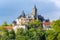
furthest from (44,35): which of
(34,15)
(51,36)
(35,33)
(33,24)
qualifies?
(34,15)

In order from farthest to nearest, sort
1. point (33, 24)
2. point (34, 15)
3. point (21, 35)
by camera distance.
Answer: point (34, 15), point (33, 24), point (21, 35)

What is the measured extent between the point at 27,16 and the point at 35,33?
2152 inches

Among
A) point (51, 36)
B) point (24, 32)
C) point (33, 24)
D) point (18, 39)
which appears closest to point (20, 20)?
point (33, 24)

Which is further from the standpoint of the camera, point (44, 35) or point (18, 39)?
point (44, 35)

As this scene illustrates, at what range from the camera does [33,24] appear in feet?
424

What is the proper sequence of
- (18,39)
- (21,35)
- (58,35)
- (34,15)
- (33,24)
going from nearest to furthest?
(58,35)
(18,39)
(21,35)
(33,24)
(34,15)

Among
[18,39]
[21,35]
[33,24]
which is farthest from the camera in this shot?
[33,24]

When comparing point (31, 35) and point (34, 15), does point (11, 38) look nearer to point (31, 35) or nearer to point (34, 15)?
point (31, 35)

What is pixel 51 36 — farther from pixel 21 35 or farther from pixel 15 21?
pixel 15 21

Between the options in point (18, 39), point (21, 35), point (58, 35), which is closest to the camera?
point (58, 35)

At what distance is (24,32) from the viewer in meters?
104

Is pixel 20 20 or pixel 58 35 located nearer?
pixel 58 35

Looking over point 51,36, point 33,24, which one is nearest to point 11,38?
point 51,36

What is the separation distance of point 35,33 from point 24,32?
356 centimetres
